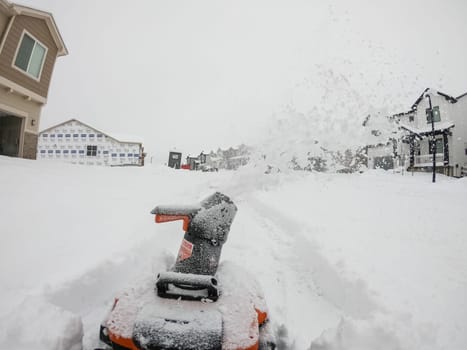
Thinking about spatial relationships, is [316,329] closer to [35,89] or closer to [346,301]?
[346,301]

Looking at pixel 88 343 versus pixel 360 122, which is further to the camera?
pixel 360 122

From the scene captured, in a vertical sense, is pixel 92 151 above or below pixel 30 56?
below

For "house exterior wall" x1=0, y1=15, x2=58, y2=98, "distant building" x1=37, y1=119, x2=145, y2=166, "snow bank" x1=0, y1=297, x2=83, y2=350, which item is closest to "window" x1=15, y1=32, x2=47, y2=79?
"house exterior wall" x1=0, y1=15, x2=58, y2=98

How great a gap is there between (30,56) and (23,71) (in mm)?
1045

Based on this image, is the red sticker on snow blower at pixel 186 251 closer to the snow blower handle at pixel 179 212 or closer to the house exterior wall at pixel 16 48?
the snow blower handle at pixel 179 212

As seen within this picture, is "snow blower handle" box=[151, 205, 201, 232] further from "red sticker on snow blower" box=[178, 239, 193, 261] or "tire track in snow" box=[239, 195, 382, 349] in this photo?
"tire track in snow" box=[239, 195, 382, 349]

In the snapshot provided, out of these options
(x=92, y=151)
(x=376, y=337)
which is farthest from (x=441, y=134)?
(x=92, y=151)

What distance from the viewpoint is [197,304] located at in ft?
4.12

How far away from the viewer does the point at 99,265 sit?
2.62m

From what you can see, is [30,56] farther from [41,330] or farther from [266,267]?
[266,267]

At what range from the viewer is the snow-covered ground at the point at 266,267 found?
171cm

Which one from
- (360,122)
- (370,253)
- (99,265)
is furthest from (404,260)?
(99,265)

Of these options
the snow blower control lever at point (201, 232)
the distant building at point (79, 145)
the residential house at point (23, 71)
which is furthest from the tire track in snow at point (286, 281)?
the distant building at point (79, 145)

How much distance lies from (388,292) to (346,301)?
467 millimetres
